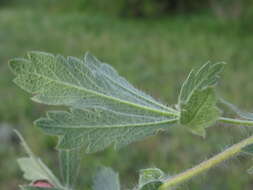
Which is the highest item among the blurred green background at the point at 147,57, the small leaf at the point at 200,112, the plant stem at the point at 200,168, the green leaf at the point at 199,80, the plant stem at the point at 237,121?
the blurred green background at the point at 147,57

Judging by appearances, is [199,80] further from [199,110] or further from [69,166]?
[69,166]

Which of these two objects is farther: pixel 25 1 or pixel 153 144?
pixel 25 1

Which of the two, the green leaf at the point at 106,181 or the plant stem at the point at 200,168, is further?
the green leaf at the point at 106,181

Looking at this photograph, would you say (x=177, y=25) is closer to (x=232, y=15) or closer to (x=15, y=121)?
(x=232, y=15)

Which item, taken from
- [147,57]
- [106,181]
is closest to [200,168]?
[106,181]

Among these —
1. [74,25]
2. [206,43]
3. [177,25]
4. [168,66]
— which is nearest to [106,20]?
[74,25]

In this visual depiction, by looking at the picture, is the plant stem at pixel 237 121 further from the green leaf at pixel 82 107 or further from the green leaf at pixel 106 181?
the green leaf at pixel 106 181

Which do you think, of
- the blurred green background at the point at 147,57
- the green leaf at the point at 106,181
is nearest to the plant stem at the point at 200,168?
the blurred green background at the point at 147,57

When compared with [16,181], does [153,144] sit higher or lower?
higher
